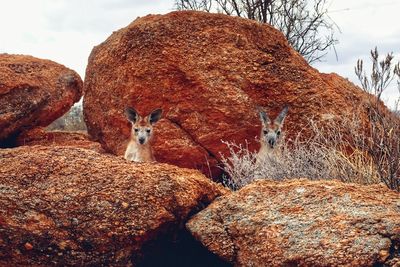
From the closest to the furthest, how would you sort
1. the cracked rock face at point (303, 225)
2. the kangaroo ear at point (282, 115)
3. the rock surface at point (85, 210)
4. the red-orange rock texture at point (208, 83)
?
the cracked rock face at point (303, 225), the rock surface at point (85, 210), the kangaroo ear at point (282, 115), the red-orange rock texture at point (208, 83)

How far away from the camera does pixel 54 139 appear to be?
40.1 feet

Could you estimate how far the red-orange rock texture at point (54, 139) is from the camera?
1138 centimetres

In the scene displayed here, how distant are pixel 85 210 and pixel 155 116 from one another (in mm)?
4857

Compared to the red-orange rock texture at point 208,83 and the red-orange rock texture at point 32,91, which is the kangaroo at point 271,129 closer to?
the red-orange rock texture at point 208,83

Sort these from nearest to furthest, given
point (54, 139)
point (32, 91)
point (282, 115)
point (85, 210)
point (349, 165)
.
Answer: point (85, 210), point (349, 165), point (282, 115), point (32, 91), point (54, 139)

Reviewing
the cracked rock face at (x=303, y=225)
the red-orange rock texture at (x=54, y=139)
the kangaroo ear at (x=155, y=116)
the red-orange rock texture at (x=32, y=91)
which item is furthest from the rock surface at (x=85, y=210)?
the red-orange rock texture at (x=54, y=139)

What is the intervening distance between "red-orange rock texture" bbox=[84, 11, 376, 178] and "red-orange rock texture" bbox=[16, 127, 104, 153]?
0.92 m

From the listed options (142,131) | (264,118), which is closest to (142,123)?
(142,131)

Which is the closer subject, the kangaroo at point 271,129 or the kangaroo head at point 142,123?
the kangaroo at point 271,129

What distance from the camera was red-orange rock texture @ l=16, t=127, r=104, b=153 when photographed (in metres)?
11.4

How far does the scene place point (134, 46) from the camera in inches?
416

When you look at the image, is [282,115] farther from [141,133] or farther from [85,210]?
[85,210]

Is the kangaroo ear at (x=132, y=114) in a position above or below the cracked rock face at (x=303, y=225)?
above

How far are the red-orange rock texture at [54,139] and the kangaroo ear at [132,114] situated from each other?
0.98 meters
